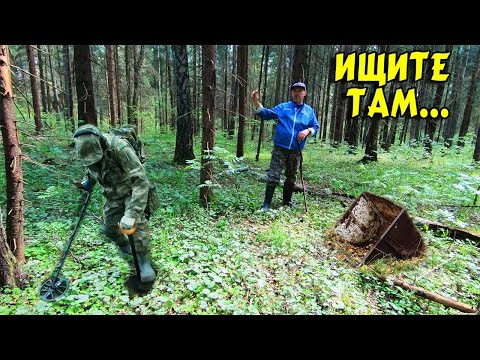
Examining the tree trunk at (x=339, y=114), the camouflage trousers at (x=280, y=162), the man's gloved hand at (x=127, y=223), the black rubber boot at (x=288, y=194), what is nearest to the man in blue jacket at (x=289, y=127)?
the camouflage trousers at (x=280, y=162)

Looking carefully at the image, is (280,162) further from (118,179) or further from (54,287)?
(54,287)

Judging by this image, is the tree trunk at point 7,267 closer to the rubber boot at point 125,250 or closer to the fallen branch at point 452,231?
the rubber boot at point 125,250

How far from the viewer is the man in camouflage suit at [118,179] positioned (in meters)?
2.86

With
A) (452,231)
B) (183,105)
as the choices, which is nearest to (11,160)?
(183,105)

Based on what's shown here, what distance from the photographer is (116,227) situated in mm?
3691

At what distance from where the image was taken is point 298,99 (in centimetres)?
544

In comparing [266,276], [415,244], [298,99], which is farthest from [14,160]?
[415,244]

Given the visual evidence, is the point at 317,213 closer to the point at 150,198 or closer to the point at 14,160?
the point at 150,198

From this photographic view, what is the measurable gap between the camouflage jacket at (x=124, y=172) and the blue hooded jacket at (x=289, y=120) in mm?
3018

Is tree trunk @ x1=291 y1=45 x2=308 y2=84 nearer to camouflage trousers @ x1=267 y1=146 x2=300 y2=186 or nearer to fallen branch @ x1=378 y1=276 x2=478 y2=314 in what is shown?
camouflage trousers @ x1=267 y1=146 x2=300 y2=186

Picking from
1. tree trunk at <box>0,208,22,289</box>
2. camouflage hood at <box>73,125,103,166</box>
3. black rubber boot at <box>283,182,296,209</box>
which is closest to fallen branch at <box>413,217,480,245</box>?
black rubber boot at <box>283,182,296,209</box>

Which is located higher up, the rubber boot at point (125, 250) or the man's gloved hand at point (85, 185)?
the man's gloved hand at point (85, 185)
